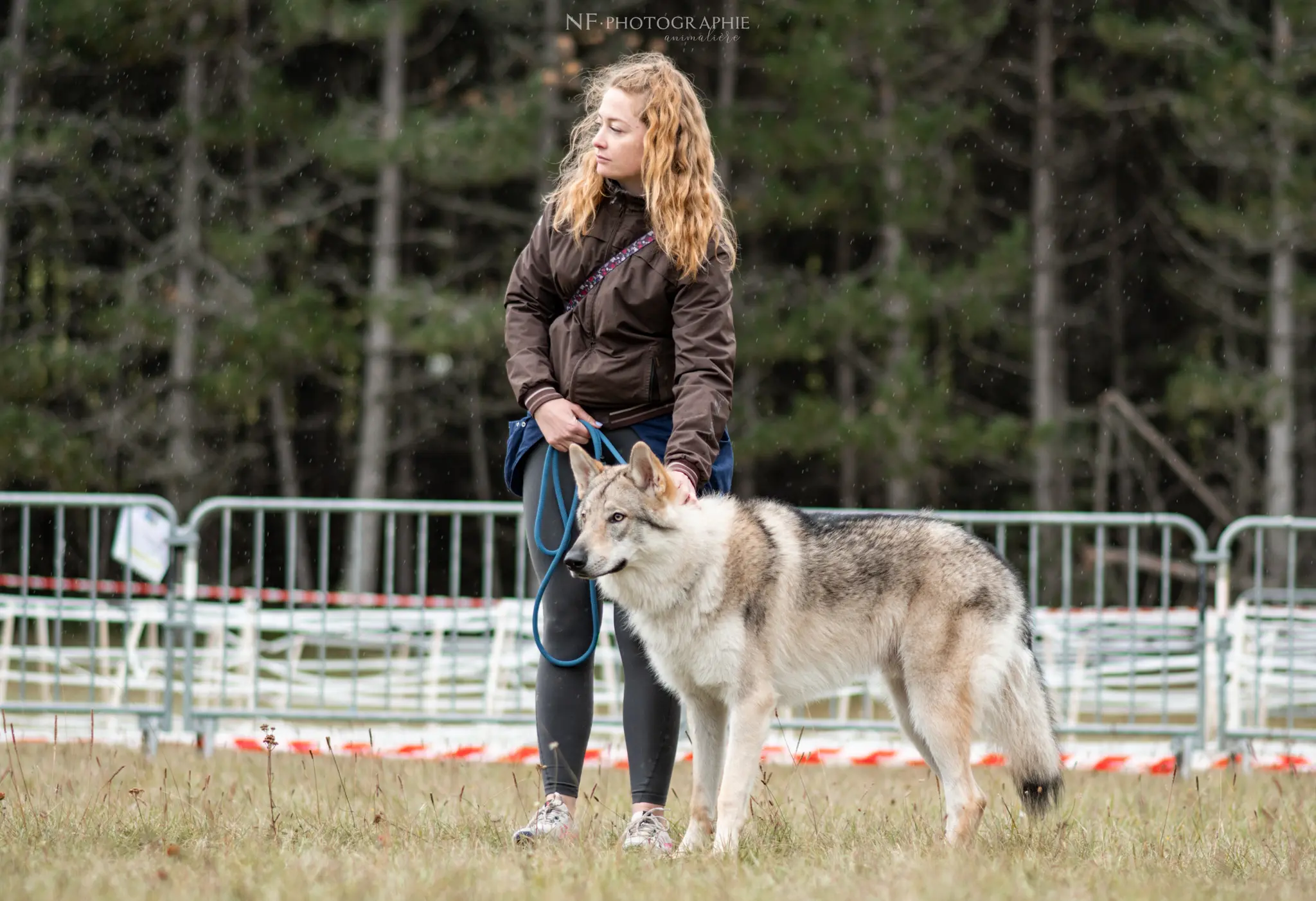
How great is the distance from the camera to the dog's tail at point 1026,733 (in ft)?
16.0

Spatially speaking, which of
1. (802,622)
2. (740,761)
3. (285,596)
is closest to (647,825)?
(740,761)

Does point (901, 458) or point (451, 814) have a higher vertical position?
point (901, 458)

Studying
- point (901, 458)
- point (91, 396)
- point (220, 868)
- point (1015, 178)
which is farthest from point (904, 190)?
point (220, 868)

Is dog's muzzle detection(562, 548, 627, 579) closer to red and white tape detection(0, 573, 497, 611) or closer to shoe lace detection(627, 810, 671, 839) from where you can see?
shoe lace detection(627, 810, 671, 839)

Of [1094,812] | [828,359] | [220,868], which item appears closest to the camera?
[220,868]

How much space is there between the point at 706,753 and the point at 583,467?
3.27 ft

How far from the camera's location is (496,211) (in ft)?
68.1

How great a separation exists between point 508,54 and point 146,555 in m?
14.4

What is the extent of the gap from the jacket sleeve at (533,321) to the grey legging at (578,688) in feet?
0.71

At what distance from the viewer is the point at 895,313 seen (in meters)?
19.1

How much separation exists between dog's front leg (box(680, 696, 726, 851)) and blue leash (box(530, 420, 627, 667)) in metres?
0.39

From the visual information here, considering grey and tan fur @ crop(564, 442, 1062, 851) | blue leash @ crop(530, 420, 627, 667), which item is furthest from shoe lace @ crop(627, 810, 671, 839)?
blue leash @ crop(530, 420, 627, 667)

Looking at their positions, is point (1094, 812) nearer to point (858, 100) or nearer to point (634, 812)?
point (634, 812)

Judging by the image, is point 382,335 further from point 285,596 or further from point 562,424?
point 562,424
